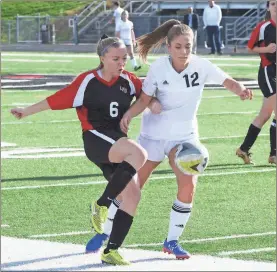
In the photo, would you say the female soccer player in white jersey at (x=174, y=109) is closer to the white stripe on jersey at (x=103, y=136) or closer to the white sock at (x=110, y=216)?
the white sock at (x=110, y=216)

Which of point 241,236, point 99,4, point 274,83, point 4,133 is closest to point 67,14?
point 99,4

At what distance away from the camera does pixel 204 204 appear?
34.0 feet

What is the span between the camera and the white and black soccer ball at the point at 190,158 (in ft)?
26.8

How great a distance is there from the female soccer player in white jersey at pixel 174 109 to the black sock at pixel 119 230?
35 cm

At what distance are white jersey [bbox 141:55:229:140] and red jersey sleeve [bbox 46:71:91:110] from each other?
0.50m

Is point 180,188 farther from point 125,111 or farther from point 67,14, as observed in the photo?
point 67,14

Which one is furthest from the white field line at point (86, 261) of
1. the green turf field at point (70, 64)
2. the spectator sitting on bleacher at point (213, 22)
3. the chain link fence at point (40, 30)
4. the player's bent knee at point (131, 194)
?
the chain link fence at point (40, 30)

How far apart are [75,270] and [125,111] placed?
143 cm

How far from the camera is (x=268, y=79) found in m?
12.5

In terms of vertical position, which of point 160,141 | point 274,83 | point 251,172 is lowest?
point 251,172

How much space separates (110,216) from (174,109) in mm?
958

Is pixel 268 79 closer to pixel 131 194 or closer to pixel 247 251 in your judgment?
pixel 247 251

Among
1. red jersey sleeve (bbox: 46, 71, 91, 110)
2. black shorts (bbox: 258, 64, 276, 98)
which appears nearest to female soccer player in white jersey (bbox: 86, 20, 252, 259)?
red jersey sleeve (bbox: 46, 71, 91, 110)

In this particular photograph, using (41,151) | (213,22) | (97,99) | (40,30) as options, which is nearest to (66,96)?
(97,99)
